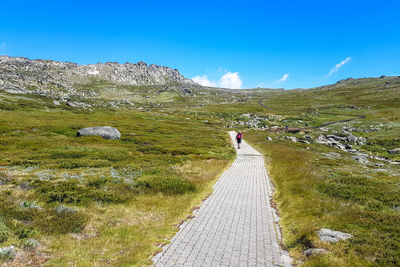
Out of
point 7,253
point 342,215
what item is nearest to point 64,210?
point 7,253

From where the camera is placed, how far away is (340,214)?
407 inches

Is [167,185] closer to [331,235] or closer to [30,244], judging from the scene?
[30,244]

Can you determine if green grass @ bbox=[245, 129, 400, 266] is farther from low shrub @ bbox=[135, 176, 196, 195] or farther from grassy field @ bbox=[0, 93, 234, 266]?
low shrub @ bbox=[135, 176, 196, 195]

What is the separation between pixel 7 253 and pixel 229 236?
7.18 meters

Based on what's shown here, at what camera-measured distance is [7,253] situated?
6090 millimetres

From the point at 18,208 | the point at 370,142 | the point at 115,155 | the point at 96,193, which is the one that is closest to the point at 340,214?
the point at 96,193

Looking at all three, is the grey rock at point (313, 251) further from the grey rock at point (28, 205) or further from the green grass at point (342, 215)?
the grey rock at point (28, 205)

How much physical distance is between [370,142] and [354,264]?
187 feet

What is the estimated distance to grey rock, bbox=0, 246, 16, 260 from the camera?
19.4ft

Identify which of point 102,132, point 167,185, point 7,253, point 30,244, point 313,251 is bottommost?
point 167,185

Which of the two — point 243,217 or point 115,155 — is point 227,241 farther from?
point 115,155

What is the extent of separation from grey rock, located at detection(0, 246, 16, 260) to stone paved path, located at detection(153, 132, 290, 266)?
4.01 meters

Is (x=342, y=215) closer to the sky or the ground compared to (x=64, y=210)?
closer to the sky

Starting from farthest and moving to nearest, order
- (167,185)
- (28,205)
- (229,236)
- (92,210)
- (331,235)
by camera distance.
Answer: (167,185) < (92,210) < (28,205) < (229,236) < (331,235)
